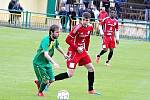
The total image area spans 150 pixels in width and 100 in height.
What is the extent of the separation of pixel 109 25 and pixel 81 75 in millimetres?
4328

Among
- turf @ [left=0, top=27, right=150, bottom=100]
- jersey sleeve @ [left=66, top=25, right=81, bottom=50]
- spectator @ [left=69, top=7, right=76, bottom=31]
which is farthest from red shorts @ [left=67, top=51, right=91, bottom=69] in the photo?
spectator @ [left=69, top=7, right=76, bottom=31]

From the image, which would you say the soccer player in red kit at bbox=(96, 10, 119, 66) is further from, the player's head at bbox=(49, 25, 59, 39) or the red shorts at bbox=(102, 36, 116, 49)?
the player's head at bbox=(49, 25, 59, 39)

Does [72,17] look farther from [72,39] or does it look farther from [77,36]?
[72,39]

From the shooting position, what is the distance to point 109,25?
2125cm

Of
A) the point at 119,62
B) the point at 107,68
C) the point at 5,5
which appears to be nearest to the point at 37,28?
the point at 5,5

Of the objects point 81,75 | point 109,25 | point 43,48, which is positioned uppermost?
point 109,25

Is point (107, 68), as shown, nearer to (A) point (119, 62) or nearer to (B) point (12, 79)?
Result: (A) point (119, 62)

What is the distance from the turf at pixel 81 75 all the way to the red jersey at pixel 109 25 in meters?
1.14

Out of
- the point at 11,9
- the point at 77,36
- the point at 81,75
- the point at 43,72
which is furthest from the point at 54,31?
the point at 11,9

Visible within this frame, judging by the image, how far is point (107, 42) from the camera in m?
21.3

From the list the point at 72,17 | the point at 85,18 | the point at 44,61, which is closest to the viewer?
the point at 44,61

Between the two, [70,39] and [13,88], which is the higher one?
[70,39]

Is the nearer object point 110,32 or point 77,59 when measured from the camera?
point 77,59

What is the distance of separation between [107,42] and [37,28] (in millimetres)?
15461
